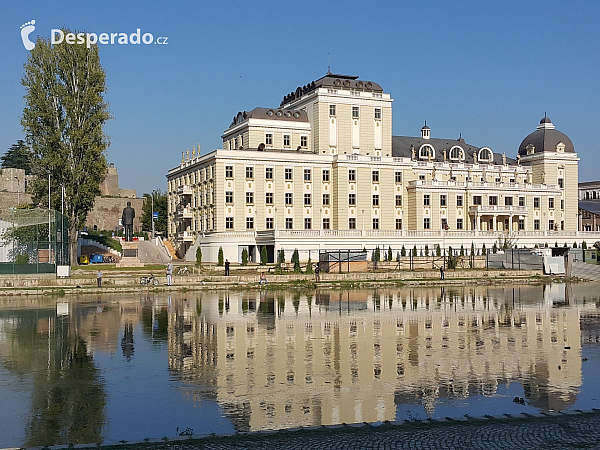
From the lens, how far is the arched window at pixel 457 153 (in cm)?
10619

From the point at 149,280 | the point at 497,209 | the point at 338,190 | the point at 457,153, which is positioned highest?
the point at 457,153

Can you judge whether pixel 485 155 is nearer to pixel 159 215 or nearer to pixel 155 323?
pixel 159 215

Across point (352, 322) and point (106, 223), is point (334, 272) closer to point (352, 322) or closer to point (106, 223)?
point (352, 322)

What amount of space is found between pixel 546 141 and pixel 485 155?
11.0 m

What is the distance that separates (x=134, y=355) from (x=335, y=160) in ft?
225

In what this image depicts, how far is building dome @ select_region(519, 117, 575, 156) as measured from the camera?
365 feet

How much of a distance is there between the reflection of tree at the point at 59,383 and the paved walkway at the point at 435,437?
2.73 meters

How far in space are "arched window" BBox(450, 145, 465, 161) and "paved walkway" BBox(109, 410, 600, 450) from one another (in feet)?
309

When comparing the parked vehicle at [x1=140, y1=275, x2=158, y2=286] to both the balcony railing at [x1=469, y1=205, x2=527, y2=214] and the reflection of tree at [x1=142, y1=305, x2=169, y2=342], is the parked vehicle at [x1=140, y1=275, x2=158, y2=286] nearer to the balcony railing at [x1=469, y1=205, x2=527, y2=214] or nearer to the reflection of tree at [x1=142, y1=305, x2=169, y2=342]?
the reflection of tree at [x1=142, y1=305, x2=169, y2=342]

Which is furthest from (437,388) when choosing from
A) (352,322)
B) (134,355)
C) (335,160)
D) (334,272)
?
(335,160)

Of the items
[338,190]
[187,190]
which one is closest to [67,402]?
[338,190]

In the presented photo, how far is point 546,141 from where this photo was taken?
11131 cm

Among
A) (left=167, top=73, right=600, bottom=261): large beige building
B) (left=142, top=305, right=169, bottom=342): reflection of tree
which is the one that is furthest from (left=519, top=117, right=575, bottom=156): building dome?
(left=142, top=305, right=169, bottom=342): reflection of tree

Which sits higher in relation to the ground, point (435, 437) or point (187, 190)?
point (187, 190)
